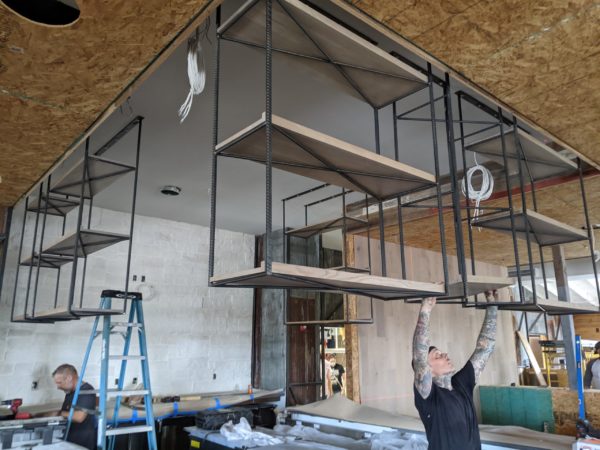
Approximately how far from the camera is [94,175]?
3.59 metres

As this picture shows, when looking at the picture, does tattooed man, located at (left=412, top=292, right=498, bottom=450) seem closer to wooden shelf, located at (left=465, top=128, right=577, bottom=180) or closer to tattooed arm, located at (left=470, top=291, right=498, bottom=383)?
tattooed arm, located at (left=470, top=291, right=498, bottom=383)

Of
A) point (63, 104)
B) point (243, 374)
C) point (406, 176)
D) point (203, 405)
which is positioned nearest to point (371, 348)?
point (203, 405)

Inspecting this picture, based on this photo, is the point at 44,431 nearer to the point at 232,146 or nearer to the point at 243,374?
the point at 232,146

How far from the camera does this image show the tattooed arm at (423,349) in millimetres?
2287

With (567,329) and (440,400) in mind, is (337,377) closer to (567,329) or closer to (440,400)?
(567,329)

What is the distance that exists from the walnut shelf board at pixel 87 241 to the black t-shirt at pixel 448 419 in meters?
2.10

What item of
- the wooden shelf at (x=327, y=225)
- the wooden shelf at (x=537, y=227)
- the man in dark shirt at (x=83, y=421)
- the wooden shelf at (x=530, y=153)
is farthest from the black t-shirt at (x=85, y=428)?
the wooden shelf at (x=530, y=153)

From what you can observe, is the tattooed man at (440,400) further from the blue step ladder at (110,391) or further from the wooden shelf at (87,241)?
the blue step ladder at (110,391)

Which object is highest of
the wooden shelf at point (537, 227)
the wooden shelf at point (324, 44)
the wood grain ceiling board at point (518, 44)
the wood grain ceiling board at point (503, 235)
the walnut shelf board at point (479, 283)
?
the wooden shelf at point (324, 44)

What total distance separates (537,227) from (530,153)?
0.58 metres

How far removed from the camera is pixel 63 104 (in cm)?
253

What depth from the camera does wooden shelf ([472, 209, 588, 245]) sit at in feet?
8.86

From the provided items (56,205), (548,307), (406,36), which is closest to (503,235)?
(548,307)

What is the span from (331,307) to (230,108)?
211 inches
